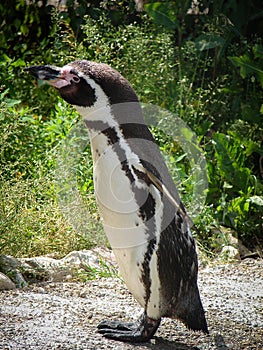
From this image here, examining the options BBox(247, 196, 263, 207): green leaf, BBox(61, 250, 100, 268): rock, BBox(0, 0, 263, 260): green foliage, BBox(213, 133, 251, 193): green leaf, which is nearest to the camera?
BBox(61, 250, 100, 268): rock

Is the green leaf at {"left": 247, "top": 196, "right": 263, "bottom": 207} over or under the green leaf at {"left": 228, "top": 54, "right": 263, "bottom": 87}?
under

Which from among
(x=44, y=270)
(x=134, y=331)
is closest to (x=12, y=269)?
(x=44, y=270)

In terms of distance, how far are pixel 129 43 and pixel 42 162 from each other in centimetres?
118

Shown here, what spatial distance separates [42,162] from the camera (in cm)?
564

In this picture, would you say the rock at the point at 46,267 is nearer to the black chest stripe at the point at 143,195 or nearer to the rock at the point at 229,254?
the rock at the point at 229,254

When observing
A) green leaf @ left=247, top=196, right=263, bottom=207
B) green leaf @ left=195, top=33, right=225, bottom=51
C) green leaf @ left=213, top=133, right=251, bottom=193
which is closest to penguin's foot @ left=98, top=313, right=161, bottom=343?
green leaf @ left=247, top=196, right=263, bottom=207

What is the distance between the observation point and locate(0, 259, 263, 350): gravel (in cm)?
342

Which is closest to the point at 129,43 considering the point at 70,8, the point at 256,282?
the point at 70,8

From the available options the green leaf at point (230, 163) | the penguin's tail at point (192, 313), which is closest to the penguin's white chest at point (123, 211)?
the penguin's tail at point (192, 313)

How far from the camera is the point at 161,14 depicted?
662 centimetres

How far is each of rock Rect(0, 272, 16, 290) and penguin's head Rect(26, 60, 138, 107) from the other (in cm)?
144

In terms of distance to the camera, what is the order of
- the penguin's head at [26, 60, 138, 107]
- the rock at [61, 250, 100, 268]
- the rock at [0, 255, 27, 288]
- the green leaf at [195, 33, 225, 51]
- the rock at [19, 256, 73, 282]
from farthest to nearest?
1. the green leaf at [195, 33, 225, 51]
2. the rock at [61, 250, 100, 268]
3. the rock at [19, 256, 73, 282]
4. the rock at [0, 255, 27, 288]
5. the penguin's head at [26, 60, 138, 107]

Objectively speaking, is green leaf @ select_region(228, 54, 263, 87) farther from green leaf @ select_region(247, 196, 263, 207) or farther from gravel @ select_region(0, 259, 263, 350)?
gravel @ select_region(0, 259, 263, 350)

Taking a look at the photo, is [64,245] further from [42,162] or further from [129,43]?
[129,43]
